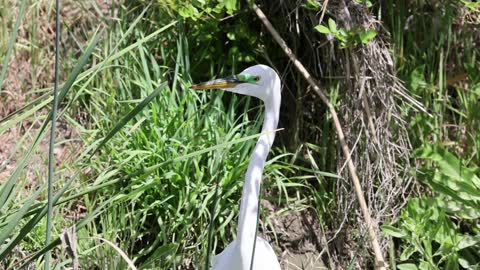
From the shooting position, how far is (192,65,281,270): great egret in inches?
114

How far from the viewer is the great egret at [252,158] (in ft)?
9.46

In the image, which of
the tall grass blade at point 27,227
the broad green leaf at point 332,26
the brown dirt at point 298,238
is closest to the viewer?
the tall grass blade at point 27,227

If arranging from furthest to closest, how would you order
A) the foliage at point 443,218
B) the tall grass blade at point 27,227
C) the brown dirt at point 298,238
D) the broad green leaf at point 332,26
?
the brown dirt at point 298,238
the foliage at point 443,218
the broad green leaf at point 332,26
the tall grass blade at point 27,227

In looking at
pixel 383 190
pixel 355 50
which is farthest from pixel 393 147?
pixel 355 50

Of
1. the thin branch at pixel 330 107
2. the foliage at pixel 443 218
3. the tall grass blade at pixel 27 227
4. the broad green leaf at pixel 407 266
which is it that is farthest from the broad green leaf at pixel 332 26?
the tall grass blade at pixel 27 227

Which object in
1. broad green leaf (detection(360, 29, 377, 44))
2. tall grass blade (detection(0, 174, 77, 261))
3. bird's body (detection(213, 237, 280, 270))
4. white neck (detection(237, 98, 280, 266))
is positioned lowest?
bird's body (detection(213, 237, 280, 270))

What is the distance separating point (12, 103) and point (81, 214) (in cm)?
76

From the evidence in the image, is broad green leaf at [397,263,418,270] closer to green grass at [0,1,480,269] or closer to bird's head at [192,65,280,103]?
green grass at [0,1,480,269]

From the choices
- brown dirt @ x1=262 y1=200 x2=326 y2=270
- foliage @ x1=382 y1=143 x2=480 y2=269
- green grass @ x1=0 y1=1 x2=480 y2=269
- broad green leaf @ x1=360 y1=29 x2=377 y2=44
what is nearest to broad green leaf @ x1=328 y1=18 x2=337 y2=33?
broad green leaf @ x1=360 y1=29 x2=377 y2=44

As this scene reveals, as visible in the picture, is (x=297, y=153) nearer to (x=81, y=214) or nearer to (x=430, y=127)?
(x=430, y=127)

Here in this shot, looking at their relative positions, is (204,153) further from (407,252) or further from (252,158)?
(407,252)

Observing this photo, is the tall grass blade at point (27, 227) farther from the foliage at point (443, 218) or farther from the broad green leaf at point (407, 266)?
the broad green leaf at point (407, 266)

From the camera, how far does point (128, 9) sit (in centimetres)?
416

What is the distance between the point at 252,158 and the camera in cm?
293
